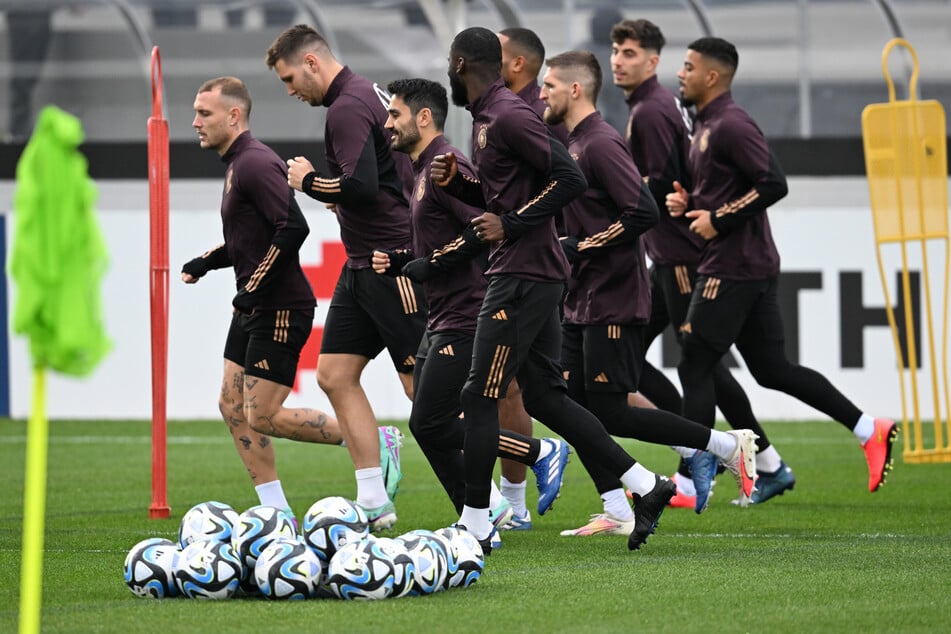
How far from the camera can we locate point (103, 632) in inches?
171

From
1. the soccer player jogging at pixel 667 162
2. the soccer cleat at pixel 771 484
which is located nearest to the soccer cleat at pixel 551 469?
the soccer player jogging at pixel 667 162

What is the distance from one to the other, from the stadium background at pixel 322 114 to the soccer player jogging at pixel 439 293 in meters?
5.59

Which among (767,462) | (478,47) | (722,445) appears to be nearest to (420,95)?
(478,47)

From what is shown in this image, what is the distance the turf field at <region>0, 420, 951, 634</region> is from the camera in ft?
14.8

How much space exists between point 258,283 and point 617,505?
1808 mm

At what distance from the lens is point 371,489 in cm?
714

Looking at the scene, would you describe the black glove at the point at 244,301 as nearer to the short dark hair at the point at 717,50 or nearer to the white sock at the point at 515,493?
the white sock at the point at 515,493

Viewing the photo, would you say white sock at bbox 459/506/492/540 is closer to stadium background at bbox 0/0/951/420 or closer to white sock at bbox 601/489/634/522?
white sock at bbox 601/489/634/522

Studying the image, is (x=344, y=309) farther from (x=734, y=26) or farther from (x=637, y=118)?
(x=734, y=26)

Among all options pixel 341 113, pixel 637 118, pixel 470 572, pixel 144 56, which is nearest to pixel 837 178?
pixel 637 118

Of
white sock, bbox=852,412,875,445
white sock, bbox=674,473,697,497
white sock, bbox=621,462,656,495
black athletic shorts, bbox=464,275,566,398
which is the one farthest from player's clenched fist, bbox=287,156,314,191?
white sock, bbox=852,412,875,445

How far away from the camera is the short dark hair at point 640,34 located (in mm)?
7930

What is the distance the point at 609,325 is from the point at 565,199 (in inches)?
50.2

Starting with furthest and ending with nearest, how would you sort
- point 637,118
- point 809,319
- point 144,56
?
point 144,56 → point 809,319 → point 637,118
